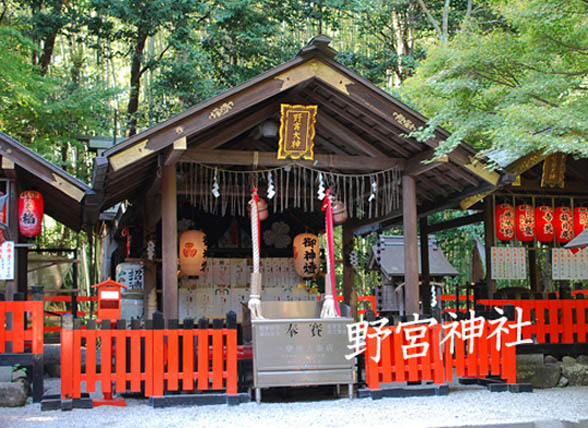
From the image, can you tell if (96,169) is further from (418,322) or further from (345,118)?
(418,322)

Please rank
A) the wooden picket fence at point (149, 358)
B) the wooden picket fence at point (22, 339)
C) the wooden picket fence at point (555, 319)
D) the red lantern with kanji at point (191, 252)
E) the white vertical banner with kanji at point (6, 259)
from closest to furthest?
the wooden picket fence at point (149, 358)
the wooden picket fence at point (22, 339)
the white vertical banner with kanji at point (6, 259)
the wooden picket fence at point (555, 319)
the red lantern with kanji at point (191, 252)

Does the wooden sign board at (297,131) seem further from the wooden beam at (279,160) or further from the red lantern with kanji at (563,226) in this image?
the red lantern with kanji at (563,226)

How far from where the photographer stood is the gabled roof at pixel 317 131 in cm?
903

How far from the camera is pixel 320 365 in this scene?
9.01 meters

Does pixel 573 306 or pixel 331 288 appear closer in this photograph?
pixel 331 288

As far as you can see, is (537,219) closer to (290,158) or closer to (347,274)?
(347,274)

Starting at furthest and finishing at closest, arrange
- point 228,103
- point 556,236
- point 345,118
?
point 556,236 < point 345,118 < point 228,103

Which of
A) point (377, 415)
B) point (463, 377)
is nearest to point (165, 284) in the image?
point (377, 415)

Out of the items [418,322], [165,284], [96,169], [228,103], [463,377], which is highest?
[228,103]

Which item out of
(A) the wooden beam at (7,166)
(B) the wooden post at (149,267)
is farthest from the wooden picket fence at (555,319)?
(A) the wooden beam at (7,166)

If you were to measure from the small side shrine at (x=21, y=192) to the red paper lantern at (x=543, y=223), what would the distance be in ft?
26.9

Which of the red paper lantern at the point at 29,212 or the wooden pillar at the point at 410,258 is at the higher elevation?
the red paper lantern at the point at 29,212

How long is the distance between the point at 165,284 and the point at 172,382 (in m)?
1.48

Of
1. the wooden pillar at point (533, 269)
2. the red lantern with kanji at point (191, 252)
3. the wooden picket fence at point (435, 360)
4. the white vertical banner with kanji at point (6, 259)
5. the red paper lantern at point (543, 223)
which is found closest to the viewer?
the wooden picket fence at point (435, 360)
